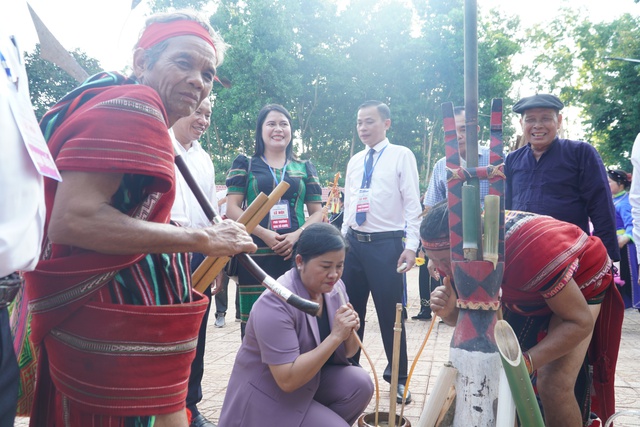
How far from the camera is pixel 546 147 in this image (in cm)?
334

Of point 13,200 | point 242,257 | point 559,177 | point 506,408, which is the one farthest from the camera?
point 559,177

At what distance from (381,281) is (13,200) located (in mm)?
2775

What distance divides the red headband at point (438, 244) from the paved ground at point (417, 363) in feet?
4.92

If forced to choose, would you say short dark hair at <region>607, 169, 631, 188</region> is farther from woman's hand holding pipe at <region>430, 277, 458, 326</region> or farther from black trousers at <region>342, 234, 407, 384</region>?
woman's hand holding pipe at <region>430, 277, 458, 326</region>

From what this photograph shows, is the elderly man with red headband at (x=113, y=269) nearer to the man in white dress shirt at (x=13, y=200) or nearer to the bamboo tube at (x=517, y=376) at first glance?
the man in white dress shirt at (x=13, y=200)

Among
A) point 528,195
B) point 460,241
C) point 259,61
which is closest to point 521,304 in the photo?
point 460,241

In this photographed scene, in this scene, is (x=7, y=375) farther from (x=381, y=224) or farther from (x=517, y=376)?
(x=381, y=224)

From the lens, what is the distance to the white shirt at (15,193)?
942 mm

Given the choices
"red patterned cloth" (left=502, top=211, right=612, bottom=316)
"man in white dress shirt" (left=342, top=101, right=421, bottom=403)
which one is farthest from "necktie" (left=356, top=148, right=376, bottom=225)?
"red patterned cloth" (left=502, top=211, right=612, bottom=316)

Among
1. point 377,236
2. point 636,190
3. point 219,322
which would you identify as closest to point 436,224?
point 377,236

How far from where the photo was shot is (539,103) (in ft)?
10.5

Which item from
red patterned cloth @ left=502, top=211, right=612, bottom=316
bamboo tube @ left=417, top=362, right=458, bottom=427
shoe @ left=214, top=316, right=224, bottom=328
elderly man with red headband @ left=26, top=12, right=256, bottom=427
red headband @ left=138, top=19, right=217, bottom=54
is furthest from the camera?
shoe @ left=214, top=316, right=224, bottom=328

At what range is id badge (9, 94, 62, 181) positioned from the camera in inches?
38.6

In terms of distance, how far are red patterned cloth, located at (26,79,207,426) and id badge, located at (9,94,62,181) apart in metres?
0.19
